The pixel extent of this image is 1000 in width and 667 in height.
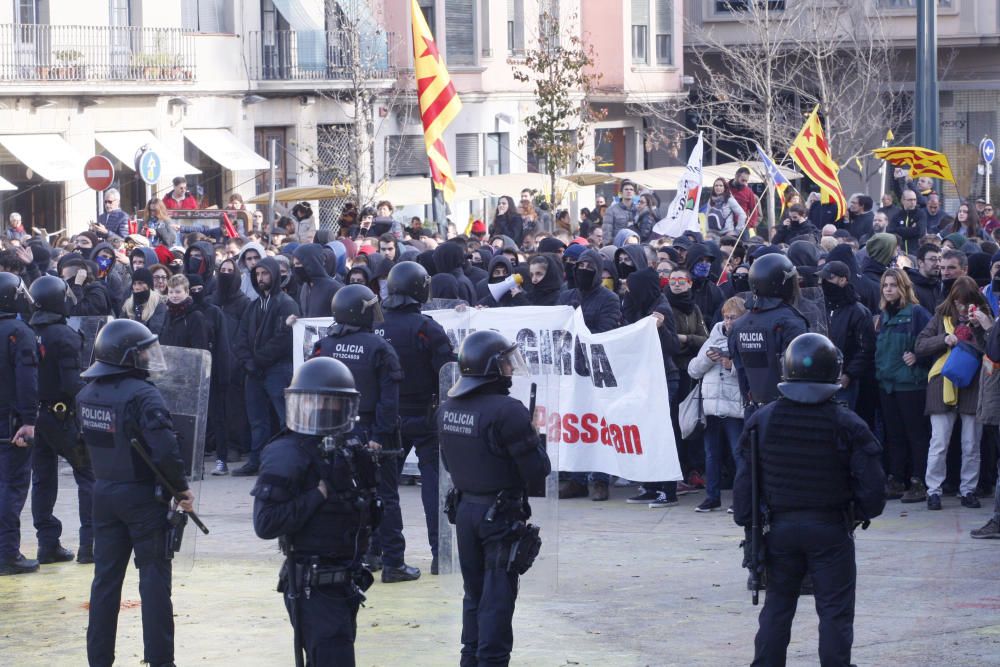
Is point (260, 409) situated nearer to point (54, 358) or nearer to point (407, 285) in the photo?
point (54, 358)

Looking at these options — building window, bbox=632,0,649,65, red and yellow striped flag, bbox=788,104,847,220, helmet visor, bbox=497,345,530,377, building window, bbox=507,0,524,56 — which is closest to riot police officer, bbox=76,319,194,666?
helmet visor, bbox=497,345,530,377

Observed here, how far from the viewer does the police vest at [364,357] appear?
389 inches

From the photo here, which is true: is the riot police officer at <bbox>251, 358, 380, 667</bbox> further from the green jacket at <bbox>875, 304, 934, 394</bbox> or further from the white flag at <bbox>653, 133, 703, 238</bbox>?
the white flag at <bbox>653, 133, 703, 238</bbox>

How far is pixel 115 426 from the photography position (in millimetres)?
8430

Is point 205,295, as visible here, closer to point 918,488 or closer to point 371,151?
point 918,488

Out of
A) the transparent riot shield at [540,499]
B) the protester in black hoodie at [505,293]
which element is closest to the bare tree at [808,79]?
the protester in black hoodie at [505,293]

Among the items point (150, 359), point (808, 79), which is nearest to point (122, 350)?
point (150, 359)

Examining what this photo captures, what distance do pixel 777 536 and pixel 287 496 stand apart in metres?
2.29

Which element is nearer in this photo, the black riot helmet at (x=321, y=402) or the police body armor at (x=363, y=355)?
the black riot helmet at (x=321, y=402)

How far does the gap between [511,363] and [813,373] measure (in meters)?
1.44

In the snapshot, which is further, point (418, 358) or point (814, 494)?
point (418, 358)

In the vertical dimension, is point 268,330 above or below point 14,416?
above

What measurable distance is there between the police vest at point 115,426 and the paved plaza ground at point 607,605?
1100mm

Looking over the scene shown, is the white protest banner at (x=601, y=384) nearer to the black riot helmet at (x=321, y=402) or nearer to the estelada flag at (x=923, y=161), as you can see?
the black riot helmet at (x=321, y=402)
